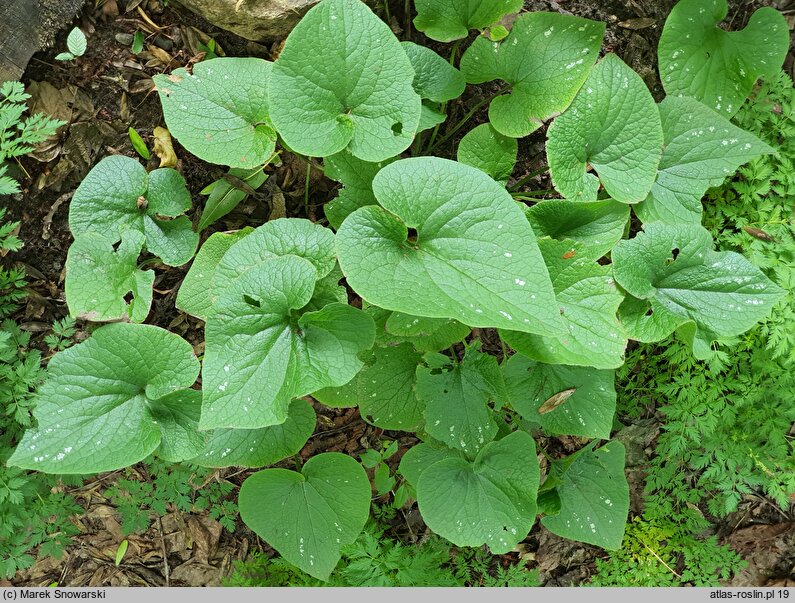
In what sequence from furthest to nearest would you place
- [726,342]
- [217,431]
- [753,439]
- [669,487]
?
[669,487]
[753,439]
[726,342]
[217,431]

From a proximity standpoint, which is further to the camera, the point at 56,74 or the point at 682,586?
the point at 682,586

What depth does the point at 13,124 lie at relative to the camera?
1.96 metres

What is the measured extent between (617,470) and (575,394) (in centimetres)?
41

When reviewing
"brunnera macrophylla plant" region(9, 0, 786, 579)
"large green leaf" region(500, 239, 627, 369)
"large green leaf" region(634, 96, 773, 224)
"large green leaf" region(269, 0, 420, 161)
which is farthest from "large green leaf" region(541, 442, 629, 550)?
"large green leaf" region(269, 0, 420, 161)

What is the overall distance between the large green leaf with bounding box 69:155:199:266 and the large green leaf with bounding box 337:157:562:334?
0.81m

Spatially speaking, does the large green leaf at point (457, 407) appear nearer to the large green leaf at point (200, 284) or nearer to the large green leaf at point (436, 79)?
the large green leaf at point (200, 284)

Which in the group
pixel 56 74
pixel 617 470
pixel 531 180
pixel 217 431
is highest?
pixel 56 74

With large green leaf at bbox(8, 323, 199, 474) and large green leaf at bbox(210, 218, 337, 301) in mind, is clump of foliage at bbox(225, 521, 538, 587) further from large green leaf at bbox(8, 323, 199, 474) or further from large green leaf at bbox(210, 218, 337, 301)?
large green leaf at bbox(210, 218, 337, 301)

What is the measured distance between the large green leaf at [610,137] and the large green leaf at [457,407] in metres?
0.69

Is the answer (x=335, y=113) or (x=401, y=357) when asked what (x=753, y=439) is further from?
(x=335, y=113)

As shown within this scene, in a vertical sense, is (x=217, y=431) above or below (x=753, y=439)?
above

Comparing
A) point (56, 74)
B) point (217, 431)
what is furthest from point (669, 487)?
point (56, 74)

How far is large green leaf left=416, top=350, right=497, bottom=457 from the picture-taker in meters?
1.96

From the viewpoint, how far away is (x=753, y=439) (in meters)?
2.37
